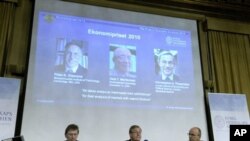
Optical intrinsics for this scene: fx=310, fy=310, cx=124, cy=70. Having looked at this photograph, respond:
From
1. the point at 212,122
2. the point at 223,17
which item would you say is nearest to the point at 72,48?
the point at 212,122

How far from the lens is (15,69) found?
435 centimetres

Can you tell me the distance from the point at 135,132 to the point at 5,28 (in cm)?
244

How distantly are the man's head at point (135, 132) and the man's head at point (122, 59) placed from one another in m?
0.86

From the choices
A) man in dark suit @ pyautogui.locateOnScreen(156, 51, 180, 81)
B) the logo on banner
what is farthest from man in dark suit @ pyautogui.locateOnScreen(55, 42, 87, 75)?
the logo on banner

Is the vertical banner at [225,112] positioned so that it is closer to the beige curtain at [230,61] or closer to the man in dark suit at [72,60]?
the beige curtain at [230,61]

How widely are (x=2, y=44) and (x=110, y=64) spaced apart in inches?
62.8

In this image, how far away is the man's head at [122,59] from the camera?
15.5ft

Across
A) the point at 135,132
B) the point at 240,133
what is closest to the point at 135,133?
the point at 135,132

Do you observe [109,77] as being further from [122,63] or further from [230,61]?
[230,61]

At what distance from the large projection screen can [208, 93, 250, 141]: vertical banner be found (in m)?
0.17

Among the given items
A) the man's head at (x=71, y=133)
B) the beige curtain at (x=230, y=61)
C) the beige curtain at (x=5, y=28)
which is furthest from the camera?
the beige curtain at (x=230, y=61)

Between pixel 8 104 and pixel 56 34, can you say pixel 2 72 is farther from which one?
pixel 56 34

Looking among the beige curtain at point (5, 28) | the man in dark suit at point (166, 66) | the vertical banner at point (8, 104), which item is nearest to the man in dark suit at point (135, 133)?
the man in dark suit at point (166, 66)

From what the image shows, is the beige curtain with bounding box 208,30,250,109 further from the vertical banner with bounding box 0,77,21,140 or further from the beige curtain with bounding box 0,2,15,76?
the beige curtain with bounding box 0,2,15,76
